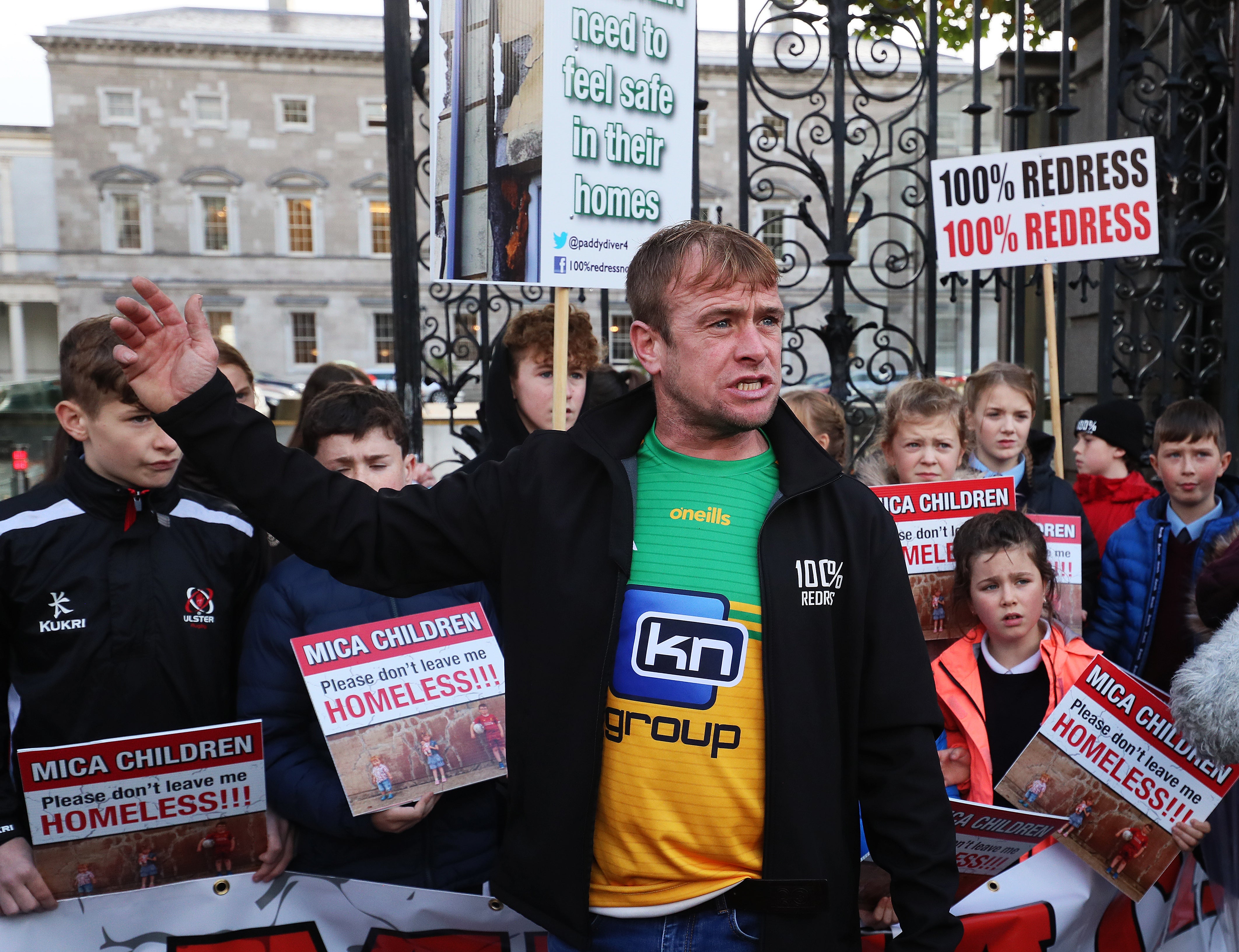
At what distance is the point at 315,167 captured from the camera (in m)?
40.6

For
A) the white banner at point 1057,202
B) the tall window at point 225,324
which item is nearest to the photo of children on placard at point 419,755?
the white banner at point 1057,202

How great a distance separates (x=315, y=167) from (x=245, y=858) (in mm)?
41946

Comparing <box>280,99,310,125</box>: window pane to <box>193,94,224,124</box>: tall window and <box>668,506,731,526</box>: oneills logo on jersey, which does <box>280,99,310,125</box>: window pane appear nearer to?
<box>193,94,224,124</box>: tall window

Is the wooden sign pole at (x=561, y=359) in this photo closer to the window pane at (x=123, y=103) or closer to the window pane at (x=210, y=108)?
the window pane at (x=210, y=108)

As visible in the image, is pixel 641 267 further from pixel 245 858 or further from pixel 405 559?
pixel 245 858

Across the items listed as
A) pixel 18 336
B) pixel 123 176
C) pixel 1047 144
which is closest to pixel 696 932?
pixel 1047 144

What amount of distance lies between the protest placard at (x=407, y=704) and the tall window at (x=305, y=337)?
4096 cm

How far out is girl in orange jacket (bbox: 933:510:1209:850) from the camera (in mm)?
2801

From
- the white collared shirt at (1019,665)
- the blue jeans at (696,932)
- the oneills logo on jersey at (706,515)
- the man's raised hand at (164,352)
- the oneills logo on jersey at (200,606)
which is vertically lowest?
the blue jeans at (696,932)

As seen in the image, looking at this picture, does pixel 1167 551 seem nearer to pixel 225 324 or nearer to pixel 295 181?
pixel 295 181

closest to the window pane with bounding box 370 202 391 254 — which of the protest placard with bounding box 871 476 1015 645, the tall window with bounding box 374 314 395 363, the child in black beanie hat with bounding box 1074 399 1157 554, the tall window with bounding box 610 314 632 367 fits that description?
the tall window with bounding box 374 314 395 363

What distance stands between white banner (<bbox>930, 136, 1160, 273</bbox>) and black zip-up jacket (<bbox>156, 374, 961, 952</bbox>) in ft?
10.4

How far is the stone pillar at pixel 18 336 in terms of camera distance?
4494 cm

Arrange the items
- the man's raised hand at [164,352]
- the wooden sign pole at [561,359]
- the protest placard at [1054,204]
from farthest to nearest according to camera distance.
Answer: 1. the protest placard at [1054,204]
2. the wooden sign pole at [561,359]
3. the man's raised hand at [164,352]
